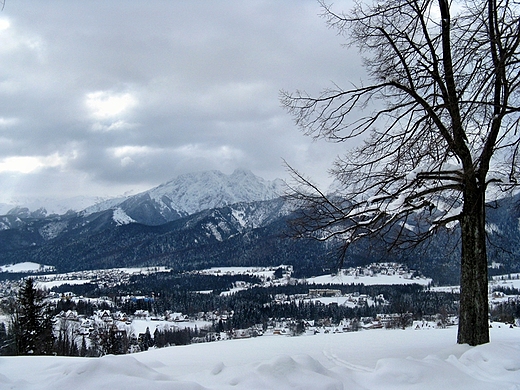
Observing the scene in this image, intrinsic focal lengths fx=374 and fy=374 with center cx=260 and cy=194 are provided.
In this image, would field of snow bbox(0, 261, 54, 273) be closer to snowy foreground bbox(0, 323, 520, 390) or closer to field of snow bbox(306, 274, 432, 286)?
field of snow bbox(306, 274, 432, 286)

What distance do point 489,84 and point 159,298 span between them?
102481mm

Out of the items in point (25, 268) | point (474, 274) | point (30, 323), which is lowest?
point (25, 268)

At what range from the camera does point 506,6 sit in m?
5.22

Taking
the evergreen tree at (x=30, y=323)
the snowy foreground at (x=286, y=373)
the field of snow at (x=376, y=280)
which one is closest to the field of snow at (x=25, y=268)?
the field of snow at (x=376, y=280)

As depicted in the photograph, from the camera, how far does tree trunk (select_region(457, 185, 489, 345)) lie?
20.0 feet

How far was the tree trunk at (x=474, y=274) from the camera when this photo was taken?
20.0 ft

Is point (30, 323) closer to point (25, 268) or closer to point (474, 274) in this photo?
point (474, 274)

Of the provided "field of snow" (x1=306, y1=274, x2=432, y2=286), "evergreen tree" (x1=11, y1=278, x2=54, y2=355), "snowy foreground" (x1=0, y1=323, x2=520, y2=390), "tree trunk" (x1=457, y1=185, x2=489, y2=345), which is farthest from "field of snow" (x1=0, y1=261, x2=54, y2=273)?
"tree trunk" (x1=457, y1=185, x2=489, y2=345)

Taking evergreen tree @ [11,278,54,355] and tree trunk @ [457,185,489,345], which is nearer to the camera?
tree trunk @ [457,185,489,345]

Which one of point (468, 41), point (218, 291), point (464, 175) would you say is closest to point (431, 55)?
point (468, 41)

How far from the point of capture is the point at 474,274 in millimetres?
6156

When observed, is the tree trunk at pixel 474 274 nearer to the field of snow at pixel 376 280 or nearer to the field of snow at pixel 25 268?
the field of snow at pixel 376 280

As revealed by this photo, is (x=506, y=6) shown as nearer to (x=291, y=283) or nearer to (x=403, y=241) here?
(x=403, y=241)

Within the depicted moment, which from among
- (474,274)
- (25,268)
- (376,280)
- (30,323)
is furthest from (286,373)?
(25,268)
